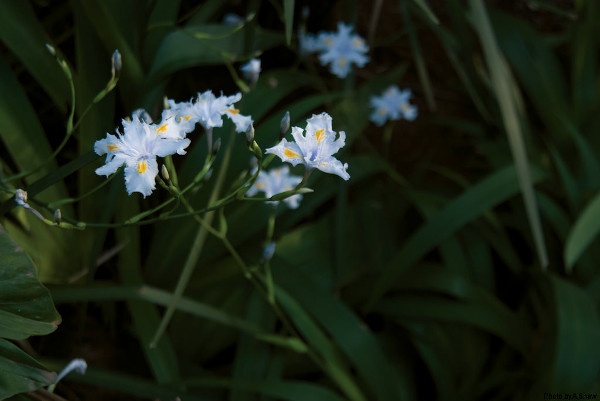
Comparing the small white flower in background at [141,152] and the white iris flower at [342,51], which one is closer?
the small white flower in background at [141,152]

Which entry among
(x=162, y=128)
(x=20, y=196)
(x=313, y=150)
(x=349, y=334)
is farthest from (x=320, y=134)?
(x=349, y=334)

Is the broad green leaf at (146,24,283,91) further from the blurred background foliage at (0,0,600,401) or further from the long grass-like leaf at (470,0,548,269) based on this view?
the long grass-like leaf at (470,0,548,269)

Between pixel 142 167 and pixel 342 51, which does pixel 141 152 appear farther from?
pixel 342 51

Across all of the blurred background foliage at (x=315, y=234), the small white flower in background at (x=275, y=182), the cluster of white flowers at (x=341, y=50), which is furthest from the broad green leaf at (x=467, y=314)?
the cluster of white flowers at (x=341, y=50)

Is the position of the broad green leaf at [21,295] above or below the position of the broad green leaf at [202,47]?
below

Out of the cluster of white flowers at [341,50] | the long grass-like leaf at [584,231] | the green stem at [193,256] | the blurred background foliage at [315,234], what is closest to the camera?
the green stem at [193,256]

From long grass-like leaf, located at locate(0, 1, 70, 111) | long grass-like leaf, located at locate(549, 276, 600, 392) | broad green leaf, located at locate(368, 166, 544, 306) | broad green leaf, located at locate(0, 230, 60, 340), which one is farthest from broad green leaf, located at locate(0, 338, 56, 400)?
long grass-like leaf, located at locate(549, 276, 600, 392)

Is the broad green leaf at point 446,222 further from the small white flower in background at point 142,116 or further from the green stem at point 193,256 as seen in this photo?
the small white flower in background at point 142,116

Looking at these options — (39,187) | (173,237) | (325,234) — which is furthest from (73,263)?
(325,234)
